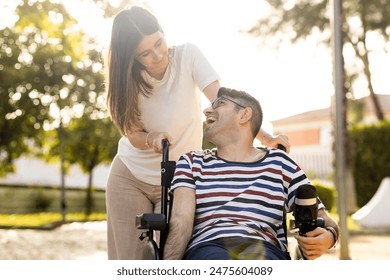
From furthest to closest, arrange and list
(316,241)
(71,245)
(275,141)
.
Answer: (71,245), (275,141), (316,241)

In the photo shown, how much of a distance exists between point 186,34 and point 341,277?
62.8 inches

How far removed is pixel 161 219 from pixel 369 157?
1144 centimetres

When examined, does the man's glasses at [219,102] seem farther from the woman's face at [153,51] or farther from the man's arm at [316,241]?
the man's arm at [316,241]

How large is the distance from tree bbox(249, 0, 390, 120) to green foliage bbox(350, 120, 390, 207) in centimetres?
115

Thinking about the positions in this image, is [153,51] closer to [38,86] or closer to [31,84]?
[38,86]

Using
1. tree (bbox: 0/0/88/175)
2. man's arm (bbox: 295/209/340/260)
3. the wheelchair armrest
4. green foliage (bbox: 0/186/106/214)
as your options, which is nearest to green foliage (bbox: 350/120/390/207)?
tree (bbox: 0/0/88/175)

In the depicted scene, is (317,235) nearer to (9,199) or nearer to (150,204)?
(150,204)

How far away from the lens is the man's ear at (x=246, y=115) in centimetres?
289

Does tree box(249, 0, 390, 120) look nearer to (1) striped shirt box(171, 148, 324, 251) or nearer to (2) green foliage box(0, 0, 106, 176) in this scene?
(2) green foliage box(0, 0, 106, 176)

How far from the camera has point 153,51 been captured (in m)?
3.01

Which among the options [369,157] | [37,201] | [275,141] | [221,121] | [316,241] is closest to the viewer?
[316,241]

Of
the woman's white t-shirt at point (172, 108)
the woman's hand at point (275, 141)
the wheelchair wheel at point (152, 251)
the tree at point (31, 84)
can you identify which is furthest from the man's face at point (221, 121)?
the tree at point (31, 84)

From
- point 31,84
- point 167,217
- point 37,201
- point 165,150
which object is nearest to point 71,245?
point 31,84

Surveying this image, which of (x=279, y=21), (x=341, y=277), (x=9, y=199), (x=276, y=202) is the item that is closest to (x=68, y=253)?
(x=341, y=277)
